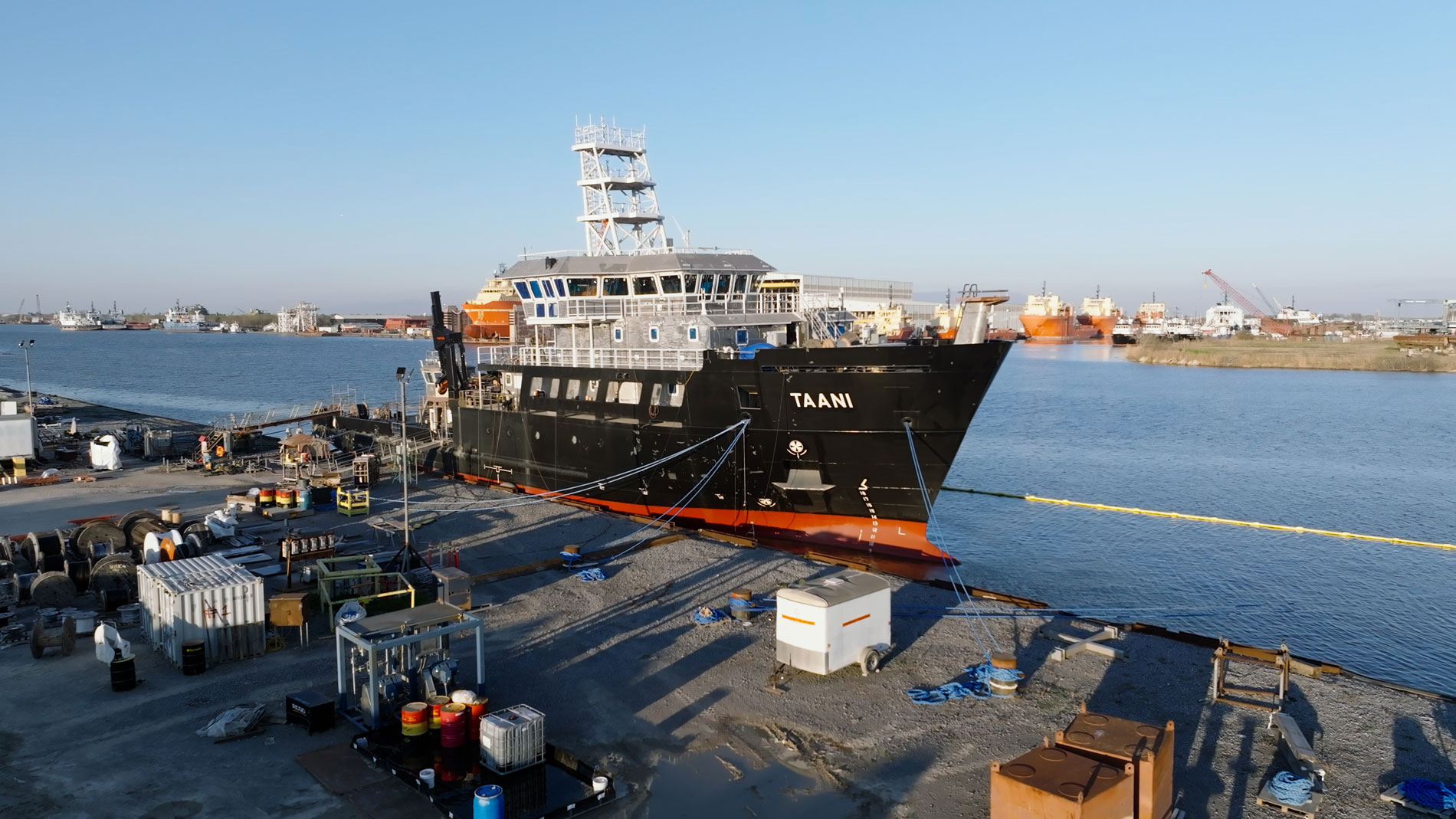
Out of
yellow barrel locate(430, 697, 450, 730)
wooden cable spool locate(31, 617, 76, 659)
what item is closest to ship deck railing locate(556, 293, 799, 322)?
yellow barrel locate(430, 697, 450, 730)

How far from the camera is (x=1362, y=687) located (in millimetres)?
12680

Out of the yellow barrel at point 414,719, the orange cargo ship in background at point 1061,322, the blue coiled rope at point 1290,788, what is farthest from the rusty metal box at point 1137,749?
the orange cargo ship in background at point 1061,322

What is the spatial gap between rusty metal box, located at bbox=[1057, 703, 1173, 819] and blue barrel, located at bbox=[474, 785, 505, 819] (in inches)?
226

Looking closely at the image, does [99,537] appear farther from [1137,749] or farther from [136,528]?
[1137,749]

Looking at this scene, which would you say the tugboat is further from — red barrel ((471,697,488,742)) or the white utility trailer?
red barrel ((471,697,488,742))

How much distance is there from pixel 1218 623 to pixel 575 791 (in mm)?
17507

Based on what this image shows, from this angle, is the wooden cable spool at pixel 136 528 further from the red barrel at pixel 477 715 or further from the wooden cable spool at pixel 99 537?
the red barrel at pixel 477 715

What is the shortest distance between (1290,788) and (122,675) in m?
15.1

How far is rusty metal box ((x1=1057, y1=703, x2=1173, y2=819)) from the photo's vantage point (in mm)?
8203

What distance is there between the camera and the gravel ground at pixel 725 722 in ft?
32.1

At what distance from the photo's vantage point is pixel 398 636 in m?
11.7

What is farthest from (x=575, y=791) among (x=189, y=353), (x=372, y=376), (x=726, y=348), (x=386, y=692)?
(x=189, y=353)

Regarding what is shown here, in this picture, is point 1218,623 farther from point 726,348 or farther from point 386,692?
point 386,692

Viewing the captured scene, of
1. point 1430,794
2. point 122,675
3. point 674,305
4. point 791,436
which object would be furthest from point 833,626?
point 674,305
